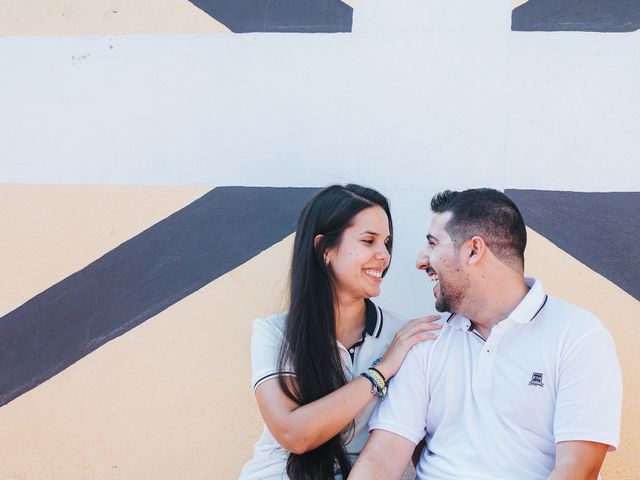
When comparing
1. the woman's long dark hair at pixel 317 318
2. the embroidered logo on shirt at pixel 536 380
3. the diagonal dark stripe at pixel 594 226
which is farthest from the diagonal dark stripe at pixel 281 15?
the embroidered logo on shirt at pixel 536 380

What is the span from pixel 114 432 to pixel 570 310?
1465 millimetres

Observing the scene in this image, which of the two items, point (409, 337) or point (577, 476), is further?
point (409, 337)

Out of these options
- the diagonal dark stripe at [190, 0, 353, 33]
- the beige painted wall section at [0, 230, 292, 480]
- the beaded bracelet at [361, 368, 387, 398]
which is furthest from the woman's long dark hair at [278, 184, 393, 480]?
the diagonal dark stripe at [190, 0, 353, 33]

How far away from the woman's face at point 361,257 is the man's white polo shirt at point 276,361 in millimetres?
88

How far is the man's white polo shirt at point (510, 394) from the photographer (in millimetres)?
1761

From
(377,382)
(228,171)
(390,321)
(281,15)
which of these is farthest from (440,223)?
(281,15)

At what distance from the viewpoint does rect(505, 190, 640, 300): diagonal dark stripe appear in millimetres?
2340

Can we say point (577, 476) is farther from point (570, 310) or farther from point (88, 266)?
point (88, 266)

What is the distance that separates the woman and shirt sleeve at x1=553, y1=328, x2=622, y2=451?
14.5 inches

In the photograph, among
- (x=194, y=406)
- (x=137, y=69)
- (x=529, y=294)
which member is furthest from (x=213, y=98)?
(x=529, y=294)

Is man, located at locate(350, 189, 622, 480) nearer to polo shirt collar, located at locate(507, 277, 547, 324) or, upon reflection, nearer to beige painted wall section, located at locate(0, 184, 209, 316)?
polo shirt collar, located at locate(507, 277, 547, 324)

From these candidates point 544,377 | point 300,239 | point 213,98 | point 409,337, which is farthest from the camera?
point 213,98

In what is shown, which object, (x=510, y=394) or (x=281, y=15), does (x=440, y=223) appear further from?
(x=281, y=15)

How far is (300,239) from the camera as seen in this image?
2.21 metres
